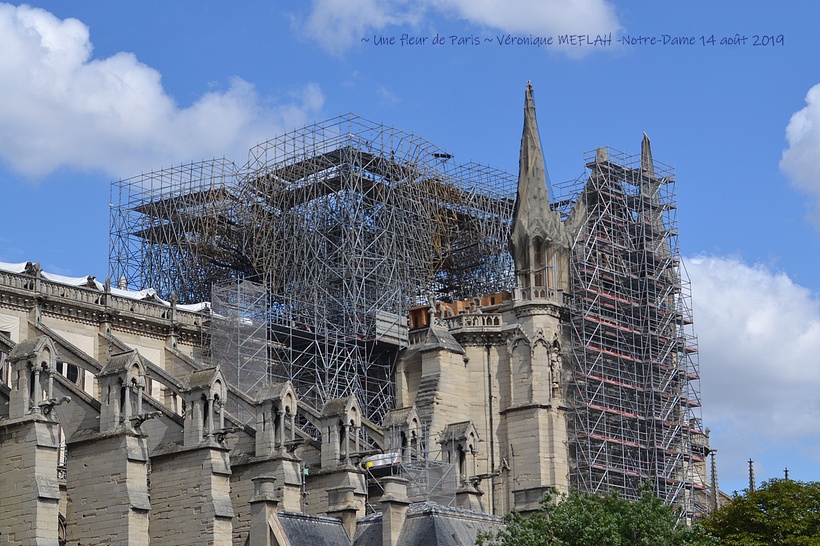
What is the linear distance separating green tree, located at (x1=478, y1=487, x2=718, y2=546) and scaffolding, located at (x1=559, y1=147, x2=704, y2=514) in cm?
2461

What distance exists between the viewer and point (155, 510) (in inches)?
2259

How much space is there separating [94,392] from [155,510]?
1285cm

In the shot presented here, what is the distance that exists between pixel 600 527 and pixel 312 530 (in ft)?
31.4

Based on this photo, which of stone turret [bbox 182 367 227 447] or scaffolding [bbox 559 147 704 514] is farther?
scaffolding [bbox 559 147 704 514]

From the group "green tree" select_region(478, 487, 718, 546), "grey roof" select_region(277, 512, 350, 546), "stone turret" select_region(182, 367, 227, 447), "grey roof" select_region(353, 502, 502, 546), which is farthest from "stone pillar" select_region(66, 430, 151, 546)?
"green tree" select_region(478, 487, 718, 546)

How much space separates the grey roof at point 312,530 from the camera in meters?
51.2

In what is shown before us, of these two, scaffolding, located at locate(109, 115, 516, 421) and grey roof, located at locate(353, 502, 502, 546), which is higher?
scaffolding, located at locate(109, 115, 516, 421)

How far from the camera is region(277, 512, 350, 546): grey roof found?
51.2 m

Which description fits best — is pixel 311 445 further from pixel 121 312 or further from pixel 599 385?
pixel 599 385

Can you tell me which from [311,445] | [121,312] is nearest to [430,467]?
[311,445]

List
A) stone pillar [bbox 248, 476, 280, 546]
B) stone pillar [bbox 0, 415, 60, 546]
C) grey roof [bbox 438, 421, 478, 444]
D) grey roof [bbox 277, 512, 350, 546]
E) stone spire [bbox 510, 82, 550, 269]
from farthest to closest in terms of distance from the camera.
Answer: stone spire [bbox 510, 82, 550, 269]
grey roof [bbox 438, 421, 478, 444]
stone pillar [bbox 0, 415, 60, 546]
grey roof [bbox 277, 512, 350, 546]
stone pillar [bbox 248, 476, 280, 546]

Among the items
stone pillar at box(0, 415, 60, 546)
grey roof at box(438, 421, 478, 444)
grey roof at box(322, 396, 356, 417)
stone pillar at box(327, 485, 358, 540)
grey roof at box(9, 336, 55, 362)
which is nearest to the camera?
stone pillar at box(0, 415, 60, 546)

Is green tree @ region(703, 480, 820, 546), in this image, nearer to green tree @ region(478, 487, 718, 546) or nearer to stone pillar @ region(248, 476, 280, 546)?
green tree @ region(478, 487, 718, 546)

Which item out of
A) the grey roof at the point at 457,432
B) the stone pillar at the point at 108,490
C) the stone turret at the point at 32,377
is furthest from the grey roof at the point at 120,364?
the grey roof at the point at 457,432
